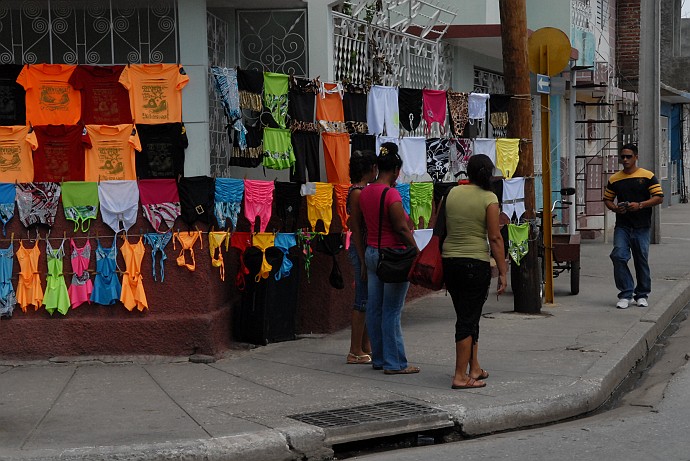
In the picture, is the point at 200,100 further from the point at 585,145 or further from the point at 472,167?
the point at 585,145

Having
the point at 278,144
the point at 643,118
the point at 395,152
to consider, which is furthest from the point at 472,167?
the point at 643,118

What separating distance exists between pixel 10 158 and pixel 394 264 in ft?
11.8

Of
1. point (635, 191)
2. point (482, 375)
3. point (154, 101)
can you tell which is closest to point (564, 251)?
point (635, 191)

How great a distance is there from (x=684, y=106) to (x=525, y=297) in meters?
27.3

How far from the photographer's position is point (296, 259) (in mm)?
10602

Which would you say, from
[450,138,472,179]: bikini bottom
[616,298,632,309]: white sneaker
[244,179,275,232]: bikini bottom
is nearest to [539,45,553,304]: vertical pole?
[450,138,472,179]: bikini bottom

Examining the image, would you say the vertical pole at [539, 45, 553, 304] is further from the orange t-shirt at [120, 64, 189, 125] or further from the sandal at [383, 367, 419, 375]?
the orange t-shirt at [120, 64, 189, 125]

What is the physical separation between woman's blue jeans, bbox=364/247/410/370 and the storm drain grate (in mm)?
1035

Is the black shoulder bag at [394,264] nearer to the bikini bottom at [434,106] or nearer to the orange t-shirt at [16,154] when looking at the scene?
the orange t-shirt at [16,154]

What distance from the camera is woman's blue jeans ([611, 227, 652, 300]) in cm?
1284

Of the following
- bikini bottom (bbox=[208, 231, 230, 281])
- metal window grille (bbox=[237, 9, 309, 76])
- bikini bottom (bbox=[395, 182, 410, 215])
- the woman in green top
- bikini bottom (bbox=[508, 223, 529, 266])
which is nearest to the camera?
the woman in green top

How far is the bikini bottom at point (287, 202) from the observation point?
1023 centimetres

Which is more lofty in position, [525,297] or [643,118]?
[643,118]

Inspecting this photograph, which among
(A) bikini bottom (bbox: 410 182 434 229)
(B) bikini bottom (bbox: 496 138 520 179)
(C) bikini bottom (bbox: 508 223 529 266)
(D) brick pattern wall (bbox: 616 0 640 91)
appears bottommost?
(C) bikini bottom (bbox: 508 223 529 266)
